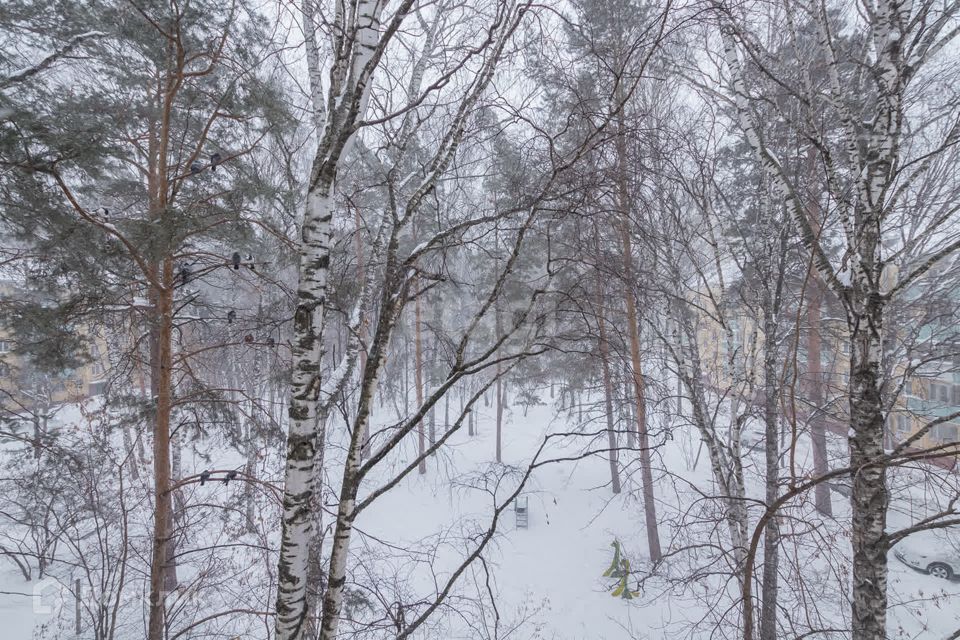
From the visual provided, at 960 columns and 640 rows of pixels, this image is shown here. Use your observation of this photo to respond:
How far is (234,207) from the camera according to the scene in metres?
3.75

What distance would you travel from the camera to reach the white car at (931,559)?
7.24 metres

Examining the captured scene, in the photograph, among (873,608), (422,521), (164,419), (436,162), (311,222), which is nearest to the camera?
(311,222)

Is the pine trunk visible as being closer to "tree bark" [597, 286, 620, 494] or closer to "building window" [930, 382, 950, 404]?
"tree bark" [597, 286, 620, 494]

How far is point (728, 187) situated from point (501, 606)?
8153 mm

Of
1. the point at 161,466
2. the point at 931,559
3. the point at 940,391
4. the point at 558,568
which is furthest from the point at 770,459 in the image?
the point at 940,391

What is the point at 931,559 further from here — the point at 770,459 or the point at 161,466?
the point at 161,466

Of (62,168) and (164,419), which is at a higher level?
(62,168)

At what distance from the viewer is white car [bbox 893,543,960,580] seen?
724 cm

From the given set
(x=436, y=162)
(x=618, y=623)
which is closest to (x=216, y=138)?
(x=436, y=162)

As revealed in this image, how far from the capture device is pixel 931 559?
7566mm

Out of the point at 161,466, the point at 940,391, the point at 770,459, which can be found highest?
the point at 161,466

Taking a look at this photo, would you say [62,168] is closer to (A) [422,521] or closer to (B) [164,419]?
(B) [164,419]

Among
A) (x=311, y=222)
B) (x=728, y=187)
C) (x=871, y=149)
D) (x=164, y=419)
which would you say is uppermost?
(x=728, y=187)

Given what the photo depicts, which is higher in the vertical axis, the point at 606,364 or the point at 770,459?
the point at 606,364
